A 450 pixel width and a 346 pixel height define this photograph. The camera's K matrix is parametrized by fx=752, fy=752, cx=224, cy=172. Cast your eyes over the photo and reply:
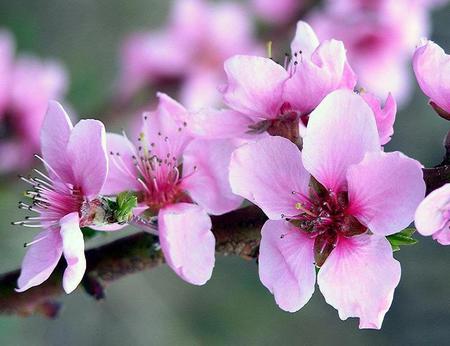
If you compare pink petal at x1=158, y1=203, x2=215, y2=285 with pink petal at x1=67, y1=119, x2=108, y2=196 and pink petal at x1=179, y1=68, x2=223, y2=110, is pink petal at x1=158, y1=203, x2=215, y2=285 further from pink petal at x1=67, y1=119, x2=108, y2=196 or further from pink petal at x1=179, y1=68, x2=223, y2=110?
pink petal at x1=179, y1=68, x2=223, y2=110

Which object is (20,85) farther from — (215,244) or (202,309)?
(202,309)

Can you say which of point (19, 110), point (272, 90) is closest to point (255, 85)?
point (272, 90)

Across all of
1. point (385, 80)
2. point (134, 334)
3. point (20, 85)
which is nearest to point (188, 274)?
point (20, 85)

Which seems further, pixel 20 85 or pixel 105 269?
pixel 20 85

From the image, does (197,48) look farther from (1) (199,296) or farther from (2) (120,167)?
(1) (199,296)

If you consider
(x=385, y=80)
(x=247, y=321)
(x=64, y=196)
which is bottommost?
(x=247, y=321)

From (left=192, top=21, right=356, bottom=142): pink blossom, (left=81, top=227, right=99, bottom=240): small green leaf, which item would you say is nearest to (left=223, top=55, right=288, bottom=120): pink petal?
(left=192, top=21, right=356, bottom=142): pink blossom
